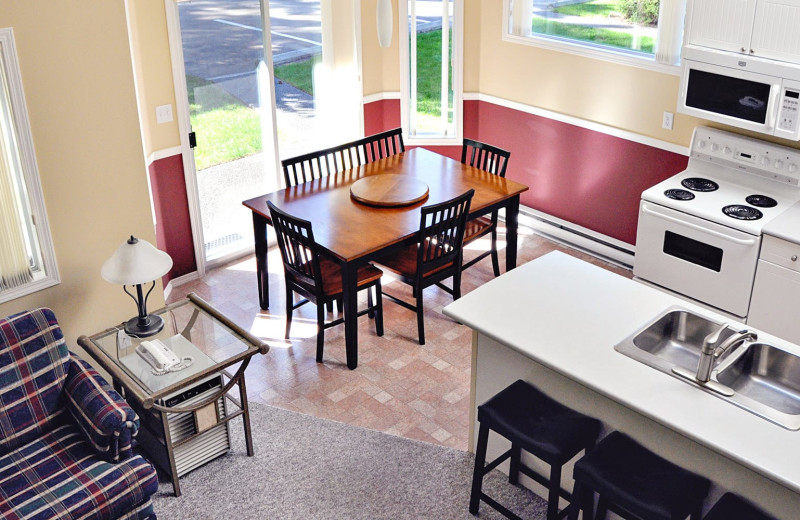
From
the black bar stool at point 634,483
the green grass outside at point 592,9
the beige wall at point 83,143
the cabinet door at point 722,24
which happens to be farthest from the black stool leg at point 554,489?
the green grass outside at point 592,9

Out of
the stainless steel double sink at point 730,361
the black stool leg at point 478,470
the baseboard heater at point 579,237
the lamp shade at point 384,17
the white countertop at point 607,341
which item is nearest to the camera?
the white countertop at point 607,341

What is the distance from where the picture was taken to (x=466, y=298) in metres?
3.94

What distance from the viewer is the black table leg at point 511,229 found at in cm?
568

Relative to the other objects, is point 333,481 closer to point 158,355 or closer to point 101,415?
point 158,355

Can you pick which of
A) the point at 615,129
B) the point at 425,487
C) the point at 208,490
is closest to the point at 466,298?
the point at 425,487

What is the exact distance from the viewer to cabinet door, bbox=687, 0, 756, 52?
484 cm

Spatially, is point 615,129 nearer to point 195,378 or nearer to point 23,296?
point 195,378

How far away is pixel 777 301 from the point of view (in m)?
4.96

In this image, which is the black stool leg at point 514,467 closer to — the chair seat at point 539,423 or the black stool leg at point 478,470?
the black stool leg at point 478,470

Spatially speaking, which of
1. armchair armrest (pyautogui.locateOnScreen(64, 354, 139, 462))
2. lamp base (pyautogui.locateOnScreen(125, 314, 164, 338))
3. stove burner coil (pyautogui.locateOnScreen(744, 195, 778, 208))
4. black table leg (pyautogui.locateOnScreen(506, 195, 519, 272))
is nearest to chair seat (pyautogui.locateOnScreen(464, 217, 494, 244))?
black table leg (pyautogui.locateOnScreen(506, 195, 519, 272))

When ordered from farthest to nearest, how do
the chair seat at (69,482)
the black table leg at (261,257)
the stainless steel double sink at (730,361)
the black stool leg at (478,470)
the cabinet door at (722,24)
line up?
the black table leg at (261,257) < the cabinet door at (722,24) < the black stool leg at (478,470) < the chair seat at (69,482) < the stainless steel double sink at (730,361)

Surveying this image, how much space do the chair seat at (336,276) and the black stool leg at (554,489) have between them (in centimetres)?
198

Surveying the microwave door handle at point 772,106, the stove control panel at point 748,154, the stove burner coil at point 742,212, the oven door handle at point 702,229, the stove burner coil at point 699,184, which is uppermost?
A: the microwave door handle at point 772,106

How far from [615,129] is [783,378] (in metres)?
2.91
